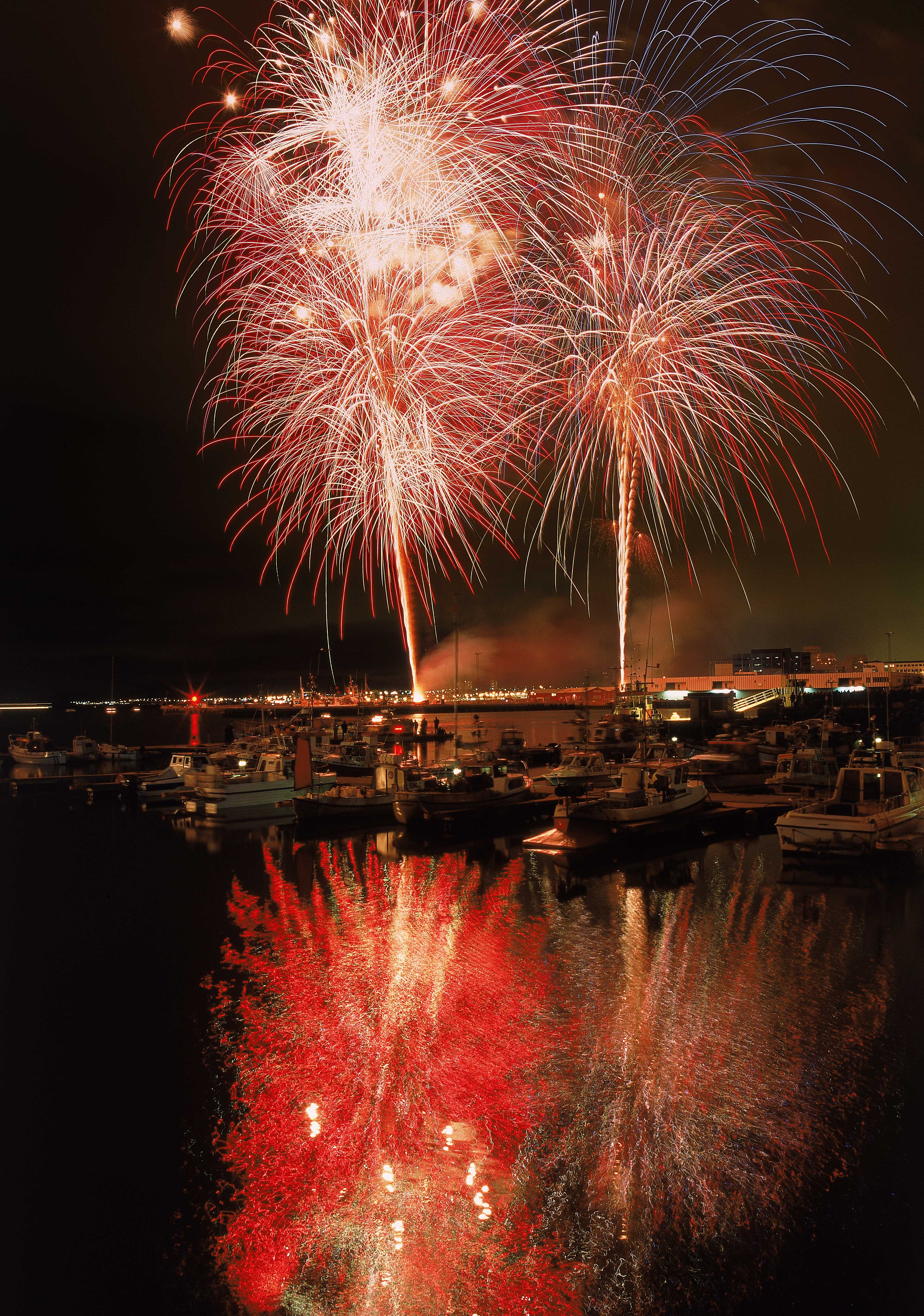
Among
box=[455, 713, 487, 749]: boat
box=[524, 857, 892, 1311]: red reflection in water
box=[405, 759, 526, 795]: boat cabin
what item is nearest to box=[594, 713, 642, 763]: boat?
box=[455, 713, 487, 749]: boat

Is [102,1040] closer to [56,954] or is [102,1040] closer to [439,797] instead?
[56,954]

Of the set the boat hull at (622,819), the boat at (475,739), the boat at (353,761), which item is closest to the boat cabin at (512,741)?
the boat at (475,739)

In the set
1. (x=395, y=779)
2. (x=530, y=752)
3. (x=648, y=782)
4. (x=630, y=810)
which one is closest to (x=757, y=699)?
(x=530, y=752)

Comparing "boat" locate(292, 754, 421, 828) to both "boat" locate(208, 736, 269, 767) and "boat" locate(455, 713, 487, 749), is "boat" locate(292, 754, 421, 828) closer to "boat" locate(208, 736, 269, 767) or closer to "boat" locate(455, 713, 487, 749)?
"boat" locate(208, 736, 269, 767)

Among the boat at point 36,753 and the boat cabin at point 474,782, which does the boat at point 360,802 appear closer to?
the boat cabin at point 474,782

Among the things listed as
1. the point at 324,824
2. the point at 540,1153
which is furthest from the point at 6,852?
the point at 540,1153
